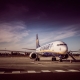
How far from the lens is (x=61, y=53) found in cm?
2905

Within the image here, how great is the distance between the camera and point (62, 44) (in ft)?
98.8

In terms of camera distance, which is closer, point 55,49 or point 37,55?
point 55,49

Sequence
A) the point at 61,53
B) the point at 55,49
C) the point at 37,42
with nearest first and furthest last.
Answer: the point at 61,53, the point at 55,49, the point at 37,42

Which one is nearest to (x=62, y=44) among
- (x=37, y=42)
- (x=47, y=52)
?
(x=47, y=52)
